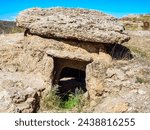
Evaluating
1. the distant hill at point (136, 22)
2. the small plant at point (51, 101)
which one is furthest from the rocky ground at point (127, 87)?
the distant hill at point (136, 22)

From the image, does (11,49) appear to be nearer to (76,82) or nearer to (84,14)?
(84,14)

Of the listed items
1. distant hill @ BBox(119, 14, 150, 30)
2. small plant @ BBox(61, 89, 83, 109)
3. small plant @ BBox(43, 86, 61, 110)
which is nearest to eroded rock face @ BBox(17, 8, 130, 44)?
small plant @ BBox(61, 89, 83, 109)

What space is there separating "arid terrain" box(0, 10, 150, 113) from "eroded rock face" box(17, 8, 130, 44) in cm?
3

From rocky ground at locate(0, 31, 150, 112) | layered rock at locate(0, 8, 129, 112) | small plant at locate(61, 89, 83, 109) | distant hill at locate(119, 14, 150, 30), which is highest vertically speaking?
distant hill at locate(119, 14, 150, 30)

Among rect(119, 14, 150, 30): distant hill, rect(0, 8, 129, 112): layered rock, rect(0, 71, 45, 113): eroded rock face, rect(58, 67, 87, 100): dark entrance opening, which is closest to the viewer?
rect(0, 71, 45, 113): eroded rock face

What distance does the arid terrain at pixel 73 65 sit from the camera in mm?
11664

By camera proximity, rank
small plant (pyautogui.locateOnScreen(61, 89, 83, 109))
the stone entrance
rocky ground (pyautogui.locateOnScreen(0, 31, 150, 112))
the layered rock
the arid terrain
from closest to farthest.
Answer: rocky ground (pyautogui.locateOnScreen(0, 31, 150, 112))
the arid terrain
small plant (pyautogui.locateOnScreen(61, 89, 83, 109))
the layered rock
the stone entrance

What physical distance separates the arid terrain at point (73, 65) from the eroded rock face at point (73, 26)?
0.11 ft

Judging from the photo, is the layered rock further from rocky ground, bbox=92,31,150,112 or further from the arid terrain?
rocky ground, bbox=92,31,150,112

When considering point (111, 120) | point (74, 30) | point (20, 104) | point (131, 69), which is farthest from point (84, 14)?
point (111, 120)

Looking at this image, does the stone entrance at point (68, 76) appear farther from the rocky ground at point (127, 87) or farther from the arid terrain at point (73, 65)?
the rocky ground at point (127, 87)

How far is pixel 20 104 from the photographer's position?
11.5 m

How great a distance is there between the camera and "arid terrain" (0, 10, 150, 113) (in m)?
11.7

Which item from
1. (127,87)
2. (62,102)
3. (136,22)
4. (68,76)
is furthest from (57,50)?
(136,22)
